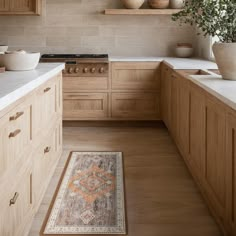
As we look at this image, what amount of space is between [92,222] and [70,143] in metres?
2.10

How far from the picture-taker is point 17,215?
2135mm

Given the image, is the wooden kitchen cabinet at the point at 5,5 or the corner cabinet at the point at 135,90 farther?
the wooden kitchen cabinet at the point at 5,5

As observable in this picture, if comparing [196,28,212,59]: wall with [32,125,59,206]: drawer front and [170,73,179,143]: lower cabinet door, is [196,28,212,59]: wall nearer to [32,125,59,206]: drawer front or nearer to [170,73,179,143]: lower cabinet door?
[170,73,179,143]: lower cabinet door

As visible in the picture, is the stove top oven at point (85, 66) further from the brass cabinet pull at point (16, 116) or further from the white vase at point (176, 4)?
the brass cabinet pull at point (16, 116)

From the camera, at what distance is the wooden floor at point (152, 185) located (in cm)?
255

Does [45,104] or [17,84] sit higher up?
[17,84]

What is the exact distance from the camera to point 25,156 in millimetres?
2307

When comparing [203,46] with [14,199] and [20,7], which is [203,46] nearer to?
[20,7]

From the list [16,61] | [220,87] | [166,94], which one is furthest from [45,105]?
[166,94]

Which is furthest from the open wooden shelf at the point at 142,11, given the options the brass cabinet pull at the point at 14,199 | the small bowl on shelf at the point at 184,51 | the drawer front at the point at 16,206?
the brass cabinet pull at the point at 14,199

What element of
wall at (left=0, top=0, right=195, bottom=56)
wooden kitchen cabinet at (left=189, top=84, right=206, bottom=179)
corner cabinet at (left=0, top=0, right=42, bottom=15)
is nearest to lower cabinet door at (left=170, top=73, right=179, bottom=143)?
wooden kitchen cabinet at (left=189, top=84, right=206, bottom=179)

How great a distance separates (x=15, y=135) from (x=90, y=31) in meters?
4.03

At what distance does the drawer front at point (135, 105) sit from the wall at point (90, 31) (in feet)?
2.74

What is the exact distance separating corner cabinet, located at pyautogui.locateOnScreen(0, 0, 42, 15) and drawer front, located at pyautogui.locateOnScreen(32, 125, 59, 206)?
2.48 metres
